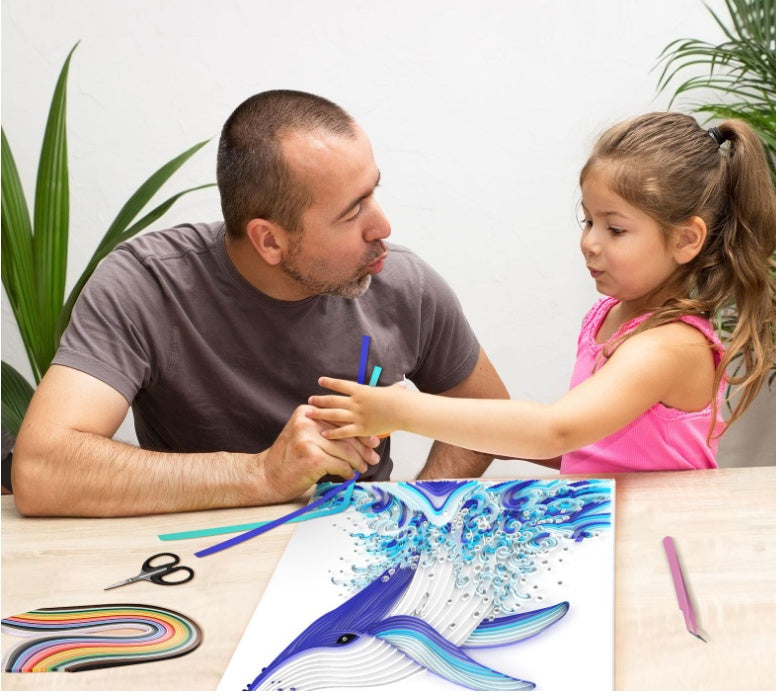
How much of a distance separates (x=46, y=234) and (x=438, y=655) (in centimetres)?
163

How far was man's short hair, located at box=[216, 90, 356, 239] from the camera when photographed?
4.68 ft

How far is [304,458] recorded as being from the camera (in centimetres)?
117

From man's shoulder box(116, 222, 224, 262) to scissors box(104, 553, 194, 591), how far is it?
0.61m

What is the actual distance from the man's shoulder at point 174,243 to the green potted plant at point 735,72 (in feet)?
3.44

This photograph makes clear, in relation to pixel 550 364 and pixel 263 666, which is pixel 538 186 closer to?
pixel 550 364

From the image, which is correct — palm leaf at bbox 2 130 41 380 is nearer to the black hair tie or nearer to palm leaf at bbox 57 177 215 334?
palm leaf at bbox 57 177 215 334

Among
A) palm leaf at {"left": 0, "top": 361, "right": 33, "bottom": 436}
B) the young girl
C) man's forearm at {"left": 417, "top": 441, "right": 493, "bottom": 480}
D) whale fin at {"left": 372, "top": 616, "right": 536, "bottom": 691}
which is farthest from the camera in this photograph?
palm leaf at {"left": 0, "top": 361, "right": 33, "bottom": 436}

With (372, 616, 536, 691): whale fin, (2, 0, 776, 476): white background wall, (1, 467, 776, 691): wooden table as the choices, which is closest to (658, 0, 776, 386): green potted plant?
(2, 0, 776, 476): white background wall

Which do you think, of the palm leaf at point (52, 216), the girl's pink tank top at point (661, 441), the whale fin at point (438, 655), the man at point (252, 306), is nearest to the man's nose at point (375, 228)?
the man at point (252, 306)

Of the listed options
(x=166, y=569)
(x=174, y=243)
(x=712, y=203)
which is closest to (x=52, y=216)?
(x=174, y=243)

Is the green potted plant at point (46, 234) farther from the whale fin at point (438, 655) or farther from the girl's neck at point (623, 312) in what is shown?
the whale fin at point (438, 655)

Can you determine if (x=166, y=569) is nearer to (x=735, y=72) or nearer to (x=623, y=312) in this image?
(x=623, y=312)

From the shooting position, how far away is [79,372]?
52.4 inches

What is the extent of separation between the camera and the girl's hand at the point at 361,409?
1176 mm
